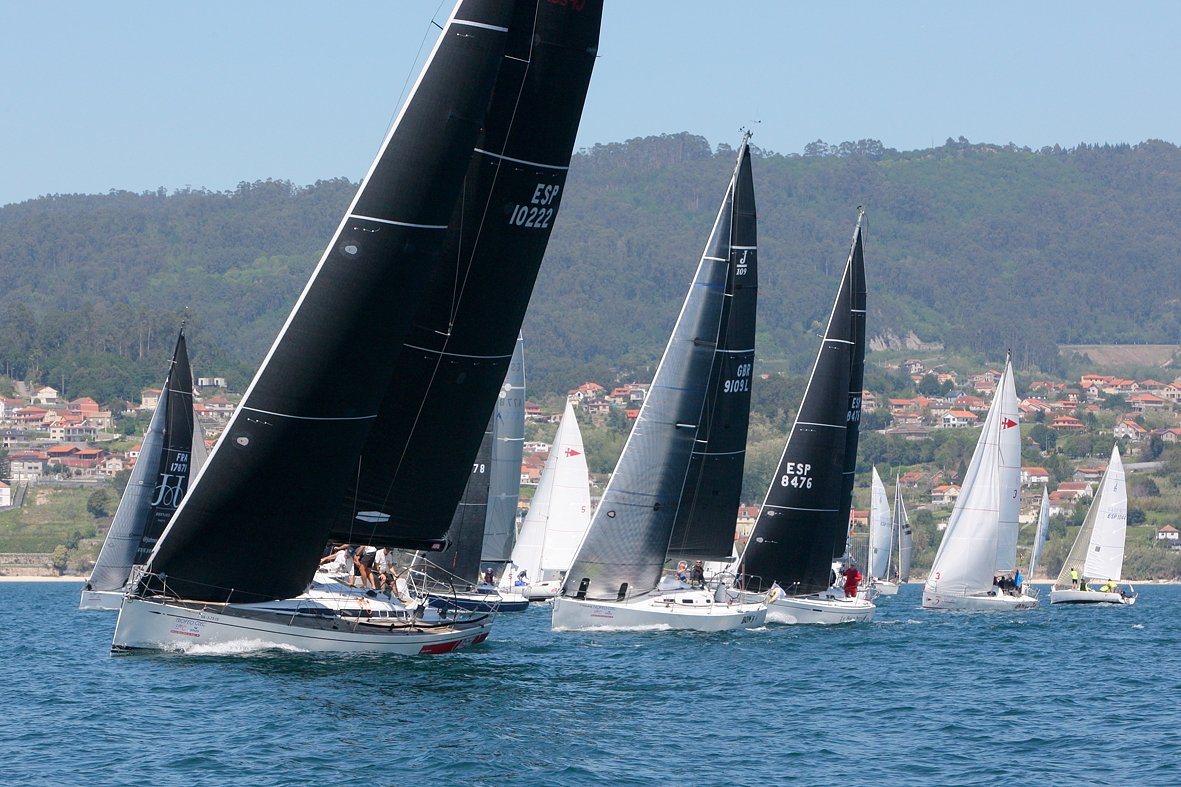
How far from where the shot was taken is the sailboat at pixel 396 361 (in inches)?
898

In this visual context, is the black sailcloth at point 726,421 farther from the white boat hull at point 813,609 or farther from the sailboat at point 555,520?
the sailboat at point 555,520

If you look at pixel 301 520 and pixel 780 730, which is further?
pixel 301 520

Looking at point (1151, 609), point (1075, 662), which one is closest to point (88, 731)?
point (1075, 662)

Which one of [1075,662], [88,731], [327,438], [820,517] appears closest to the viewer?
[88,731]

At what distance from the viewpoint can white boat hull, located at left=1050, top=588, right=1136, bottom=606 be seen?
58.4m

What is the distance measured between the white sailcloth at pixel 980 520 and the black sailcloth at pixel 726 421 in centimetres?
1535

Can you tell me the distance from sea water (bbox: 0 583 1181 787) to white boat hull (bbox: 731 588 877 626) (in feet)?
22.1

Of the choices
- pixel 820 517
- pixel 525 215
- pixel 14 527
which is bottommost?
pixel 14 527

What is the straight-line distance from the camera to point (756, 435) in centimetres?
17375

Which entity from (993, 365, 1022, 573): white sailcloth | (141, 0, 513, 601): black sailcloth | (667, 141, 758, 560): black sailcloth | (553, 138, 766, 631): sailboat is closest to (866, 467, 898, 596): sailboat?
(993, 365, 1022, 573): white sailcloth

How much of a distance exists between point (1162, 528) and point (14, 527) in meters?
87.0

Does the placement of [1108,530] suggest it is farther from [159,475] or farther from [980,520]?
[159,475]

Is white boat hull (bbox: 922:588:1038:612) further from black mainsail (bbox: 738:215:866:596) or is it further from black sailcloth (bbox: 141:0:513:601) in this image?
black sailcloth (bbox: 141:0:513:601)

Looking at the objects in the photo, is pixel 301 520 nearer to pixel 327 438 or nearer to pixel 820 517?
pixel 327 438
